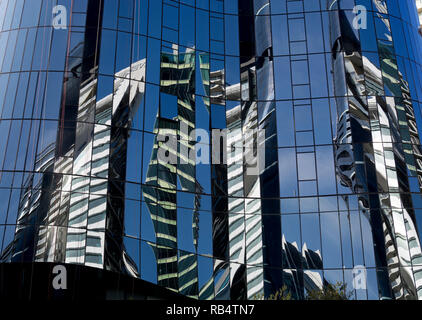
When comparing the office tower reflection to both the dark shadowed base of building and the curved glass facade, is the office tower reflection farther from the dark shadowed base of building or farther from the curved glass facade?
the dark shadowed base of building

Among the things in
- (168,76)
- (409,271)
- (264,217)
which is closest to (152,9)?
(168,76)

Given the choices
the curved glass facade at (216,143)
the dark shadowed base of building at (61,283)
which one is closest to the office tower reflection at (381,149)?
the curved glass facade at (216,143)

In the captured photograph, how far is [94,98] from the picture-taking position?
116ft

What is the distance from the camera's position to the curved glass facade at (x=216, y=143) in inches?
1324

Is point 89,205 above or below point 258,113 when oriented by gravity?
below

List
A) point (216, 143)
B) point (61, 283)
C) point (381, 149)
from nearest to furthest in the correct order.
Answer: point (61, 283)
point (381, 149)
point (216, 143)

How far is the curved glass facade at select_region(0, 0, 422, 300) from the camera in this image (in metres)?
33.6

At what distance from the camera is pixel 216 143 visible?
38500 millimetres

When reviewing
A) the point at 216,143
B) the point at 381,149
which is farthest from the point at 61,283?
the point at 381,149

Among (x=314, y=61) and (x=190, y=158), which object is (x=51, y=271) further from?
(x=314, y=61)

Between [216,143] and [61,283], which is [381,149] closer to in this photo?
[216,143]

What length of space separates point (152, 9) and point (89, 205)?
41.0 ft

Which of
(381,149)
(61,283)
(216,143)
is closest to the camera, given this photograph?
(61,283)
